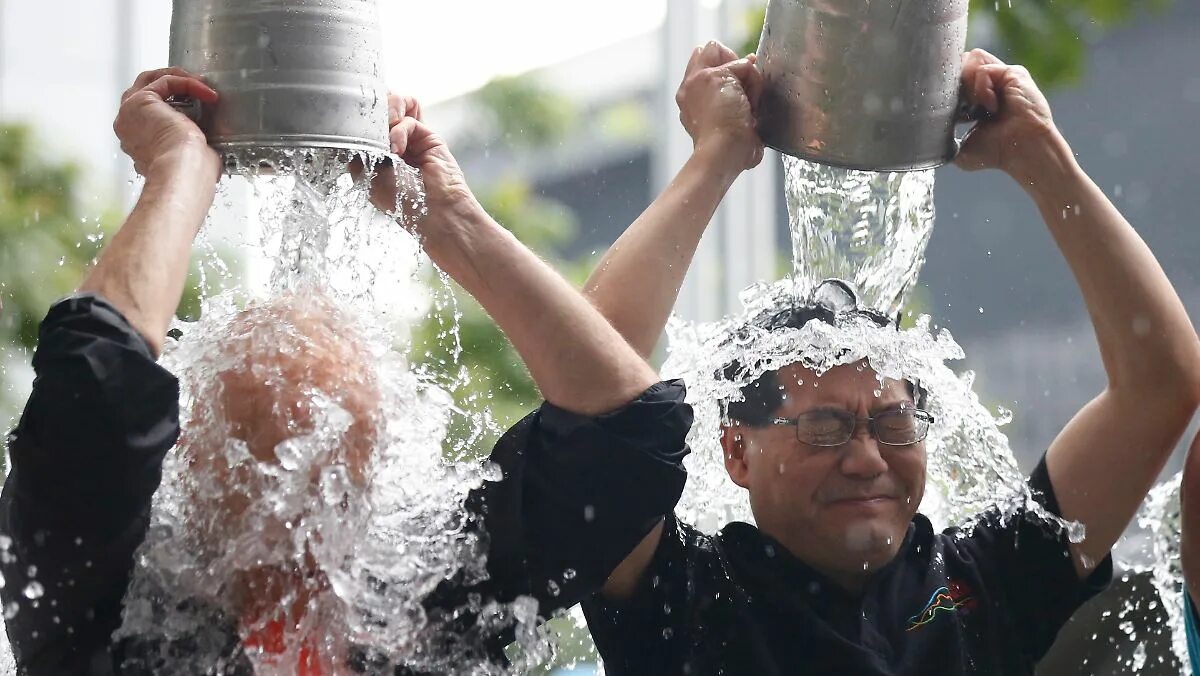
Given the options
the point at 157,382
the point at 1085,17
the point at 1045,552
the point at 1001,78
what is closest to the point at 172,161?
the point at 157,382

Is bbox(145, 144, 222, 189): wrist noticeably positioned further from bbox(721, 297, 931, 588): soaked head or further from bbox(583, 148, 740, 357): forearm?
bbox(721, 297, 931, 588): soaked head

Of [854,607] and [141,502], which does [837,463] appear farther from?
[141,502]

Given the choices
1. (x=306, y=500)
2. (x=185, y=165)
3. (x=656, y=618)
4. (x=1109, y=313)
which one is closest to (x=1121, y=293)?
(x=1109, y=313)

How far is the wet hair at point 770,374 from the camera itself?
2646mm

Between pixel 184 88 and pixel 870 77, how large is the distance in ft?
3.43

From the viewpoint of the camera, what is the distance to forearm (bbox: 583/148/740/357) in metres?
2.47

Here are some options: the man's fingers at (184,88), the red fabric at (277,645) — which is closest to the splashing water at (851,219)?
the man's fingers at (184,88)

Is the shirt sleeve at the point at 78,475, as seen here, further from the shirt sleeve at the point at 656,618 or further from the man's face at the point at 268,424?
the shirt sleeve at the point at 656,618

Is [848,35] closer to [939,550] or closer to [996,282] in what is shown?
[939,550]

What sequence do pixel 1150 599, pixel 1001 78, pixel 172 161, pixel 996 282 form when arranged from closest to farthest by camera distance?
pixel 172 161 → pixel 1001 78 → pixel 1150 599 → pixel 996 282

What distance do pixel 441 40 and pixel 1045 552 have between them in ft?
13.0

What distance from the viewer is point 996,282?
661 cm

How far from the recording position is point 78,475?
1.90m

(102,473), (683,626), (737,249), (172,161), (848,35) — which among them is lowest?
(683,626)
